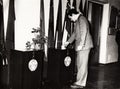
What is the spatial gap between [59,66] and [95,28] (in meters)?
3.80

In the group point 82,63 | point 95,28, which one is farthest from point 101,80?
point 95,28

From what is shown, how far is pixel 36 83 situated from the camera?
15.1 ft

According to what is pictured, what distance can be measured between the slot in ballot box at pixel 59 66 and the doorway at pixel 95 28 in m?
3.19

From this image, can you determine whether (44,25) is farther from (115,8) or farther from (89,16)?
(115,8)

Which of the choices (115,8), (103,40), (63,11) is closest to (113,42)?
(103,40)

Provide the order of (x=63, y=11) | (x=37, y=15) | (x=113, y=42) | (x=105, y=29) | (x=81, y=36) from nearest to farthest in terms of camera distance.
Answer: (x=81, y=36) → (x=37, y=15) → (x=63, y=11) → (x=105, y=29) → (x=113, y=42)

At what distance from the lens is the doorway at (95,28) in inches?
322

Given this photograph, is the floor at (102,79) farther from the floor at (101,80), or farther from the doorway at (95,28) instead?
the doorway at (95,28)

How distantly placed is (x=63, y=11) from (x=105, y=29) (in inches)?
114

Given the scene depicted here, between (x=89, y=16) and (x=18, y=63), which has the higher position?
(x=89, y=16)

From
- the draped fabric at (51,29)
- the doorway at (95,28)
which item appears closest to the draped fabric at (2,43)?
the draped fabric at (51,29)

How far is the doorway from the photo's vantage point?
8170 mm

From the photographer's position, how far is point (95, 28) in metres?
8.37

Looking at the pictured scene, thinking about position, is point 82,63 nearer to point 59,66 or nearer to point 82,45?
point 82,45
